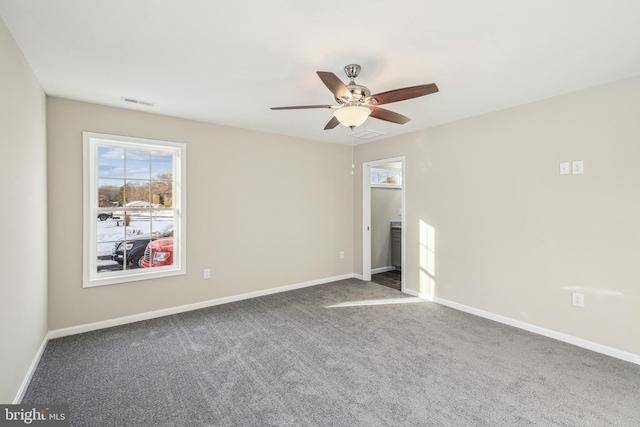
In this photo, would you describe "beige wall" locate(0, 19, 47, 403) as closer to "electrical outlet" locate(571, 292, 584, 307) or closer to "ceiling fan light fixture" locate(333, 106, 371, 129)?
"ceiling fan light fixture" locate(333, 106, 371, 129)

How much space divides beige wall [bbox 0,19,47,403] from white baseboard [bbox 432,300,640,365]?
14.0 feet

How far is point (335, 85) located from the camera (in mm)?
2111

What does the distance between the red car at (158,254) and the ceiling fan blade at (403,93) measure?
3074mm

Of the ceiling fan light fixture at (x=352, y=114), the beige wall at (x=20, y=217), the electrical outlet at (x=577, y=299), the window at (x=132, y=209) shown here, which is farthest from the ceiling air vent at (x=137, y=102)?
the electrical outlet at (x=577, y=299)

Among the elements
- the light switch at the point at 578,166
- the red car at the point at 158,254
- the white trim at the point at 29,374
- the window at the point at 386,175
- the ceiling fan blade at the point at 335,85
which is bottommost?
the white trim at the point at 29,374

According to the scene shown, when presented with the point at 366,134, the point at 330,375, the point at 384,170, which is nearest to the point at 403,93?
the point at 330,375

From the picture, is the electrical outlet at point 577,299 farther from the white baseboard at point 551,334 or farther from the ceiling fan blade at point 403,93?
the ceiling fan blade at point 403,93

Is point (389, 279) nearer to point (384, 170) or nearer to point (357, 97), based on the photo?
point (384, 170)

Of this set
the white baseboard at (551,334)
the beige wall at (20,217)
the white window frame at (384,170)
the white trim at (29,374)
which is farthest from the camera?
the white window frame at (384,170)

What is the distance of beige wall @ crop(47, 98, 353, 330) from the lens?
10.3ft

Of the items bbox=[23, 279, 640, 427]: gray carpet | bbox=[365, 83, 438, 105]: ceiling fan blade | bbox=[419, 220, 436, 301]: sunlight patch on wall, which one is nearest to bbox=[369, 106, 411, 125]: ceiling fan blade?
bbox=[365, 83, 438, 105]: ceiling fan blade

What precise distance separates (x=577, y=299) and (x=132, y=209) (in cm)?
486

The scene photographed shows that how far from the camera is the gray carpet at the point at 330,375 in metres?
1.96

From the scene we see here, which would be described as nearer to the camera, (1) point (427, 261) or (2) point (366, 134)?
(1) point (427, 261)
